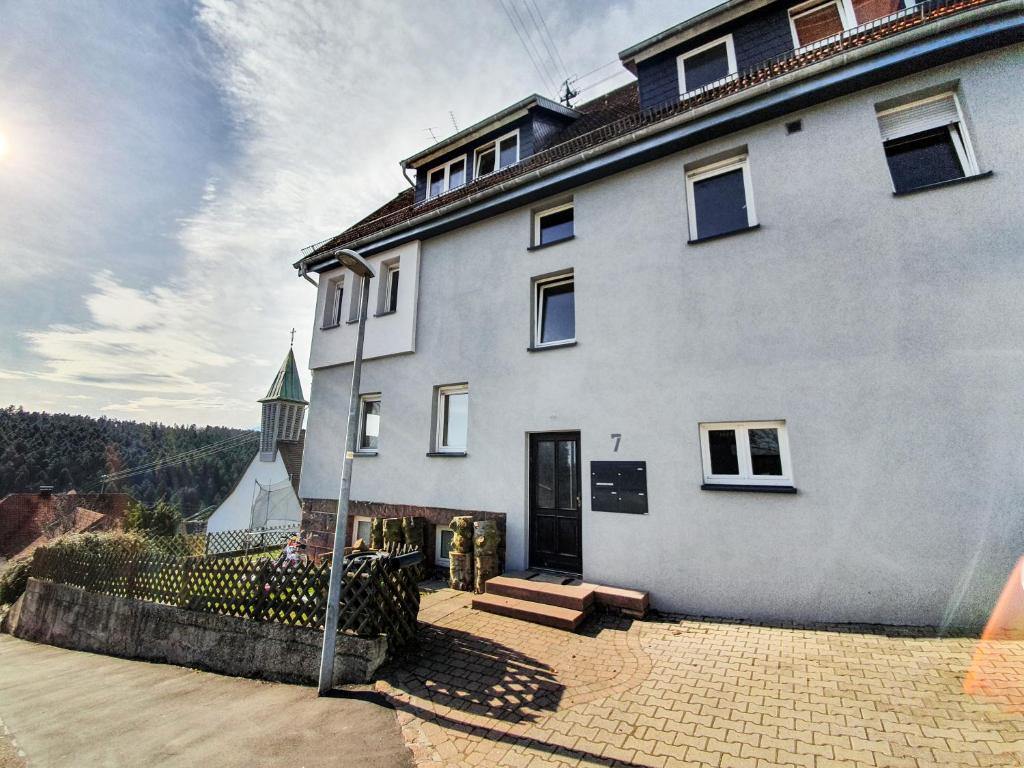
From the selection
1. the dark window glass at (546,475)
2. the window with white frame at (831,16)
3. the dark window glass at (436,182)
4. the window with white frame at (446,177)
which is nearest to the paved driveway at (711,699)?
the dark window glass at (546,475)

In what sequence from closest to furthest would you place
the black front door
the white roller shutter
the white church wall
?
the white roller shutter
the black front door
the white church wall

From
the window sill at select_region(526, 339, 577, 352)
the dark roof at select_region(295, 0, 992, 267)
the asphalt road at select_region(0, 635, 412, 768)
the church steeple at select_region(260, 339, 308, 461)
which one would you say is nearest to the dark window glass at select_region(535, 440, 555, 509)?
the window sill at select_region(526, 339, 577, 352)

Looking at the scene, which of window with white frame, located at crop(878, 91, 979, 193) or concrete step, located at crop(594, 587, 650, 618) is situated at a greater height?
window with white frame, located at crop(878, 91, 979, 193)

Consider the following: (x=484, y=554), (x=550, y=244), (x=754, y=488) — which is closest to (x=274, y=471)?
(x=484, y=554)

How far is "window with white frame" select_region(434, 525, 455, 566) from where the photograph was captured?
8.72m

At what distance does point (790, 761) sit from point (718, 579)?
294 cm

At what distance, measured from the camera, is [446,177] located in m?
11.9

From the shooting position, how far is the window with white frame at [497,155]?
10.8 meters

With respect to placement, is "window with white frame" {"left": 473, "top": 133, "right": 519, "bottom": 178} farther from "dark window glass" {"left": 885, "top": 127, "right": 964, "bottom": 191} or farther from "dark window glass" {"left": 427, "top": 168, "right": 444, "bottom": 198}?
"dark window glass" {"left": 885, "top": 127, "right": 964, "bottom": 191}

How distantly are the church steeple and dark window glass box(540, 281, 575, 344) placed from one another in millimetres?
32324

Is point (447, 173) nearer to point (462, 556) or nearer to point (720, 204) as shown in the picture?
point (720, 204)

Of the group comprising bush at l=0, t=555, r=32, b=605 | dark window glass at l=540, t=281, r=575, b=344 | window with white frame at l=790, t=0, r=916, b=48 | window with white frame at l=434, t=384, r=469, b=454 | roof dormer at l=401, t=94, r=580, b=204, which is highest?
roof dormer at l=401, t=94, r=580, b=204

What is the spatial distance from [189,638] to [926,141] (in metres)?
13.1

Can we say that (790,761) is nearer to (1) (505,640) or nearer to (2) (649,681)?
(2) (649,681)
